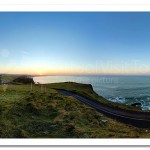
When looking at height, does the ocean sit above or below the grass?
above

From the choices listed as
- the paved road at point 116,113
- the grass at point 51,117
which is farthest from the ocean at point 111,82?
the paved road at point 116,113

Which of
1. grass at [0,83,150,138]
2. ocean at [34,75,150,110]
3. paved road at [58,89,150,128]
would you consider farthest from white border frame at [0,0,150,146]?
paved road at [58,89,150,128]

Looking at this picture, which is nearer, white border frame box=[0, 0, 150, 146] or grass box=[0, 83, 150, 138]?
white border frame box=[0, 0, 150, 146]

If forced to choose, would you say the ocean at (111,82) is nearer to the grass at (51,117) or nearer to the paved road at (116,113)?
the grass at (51,117)

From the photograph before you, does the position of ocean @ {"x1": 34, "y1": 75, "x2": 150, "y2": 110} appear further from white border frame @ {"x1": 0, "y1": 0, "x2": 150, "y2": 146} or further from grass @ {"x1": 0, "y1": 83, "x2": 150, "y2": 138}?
white border frame @ {"x1": 0, "y1": 0, "x2": 150, "y2": 146}
